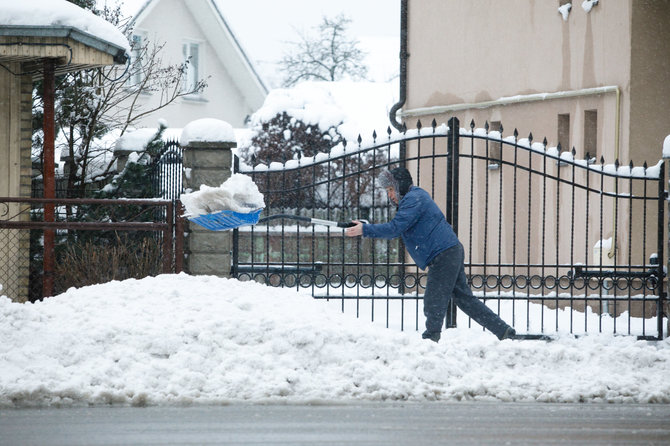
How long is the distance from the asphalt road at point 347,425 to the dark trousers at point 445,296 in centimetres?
212

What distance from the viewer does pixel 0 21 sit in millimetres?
12172

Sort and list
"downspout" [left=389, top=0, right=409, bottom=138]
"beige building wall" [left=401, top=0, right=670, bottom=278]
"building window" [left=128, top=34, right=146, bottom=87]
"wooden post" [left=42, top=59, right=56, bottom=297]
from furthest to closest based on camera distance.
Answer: "downspout" [left=389, top=0, right=409, bottom=138] < "building window" [left=128, top=34, right=146, bottom=87] < "beige building wall" [left=401, top=0, right=670, bottom=278] < "wooden post" [left=42, top=59, right=56, bottom=297]

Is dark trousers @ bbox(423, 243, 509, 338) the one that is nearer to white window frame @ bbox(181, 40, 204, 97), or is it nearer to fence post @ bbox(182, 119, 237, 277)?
fence post @ bbox(182, 119, 237, 277)

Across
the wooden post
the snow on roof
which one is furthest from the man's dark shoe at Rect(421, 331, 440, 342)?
the snow on roof

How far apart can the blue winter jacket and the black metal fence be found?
11.1 inches

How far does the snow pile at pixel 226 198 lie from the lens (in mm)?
10328

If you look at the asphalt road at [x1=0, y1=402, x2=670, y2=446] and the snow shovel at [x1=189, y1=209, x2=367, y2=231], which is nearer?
the asphalt road at [x1=0, y1=402, x2=670, y2=446]

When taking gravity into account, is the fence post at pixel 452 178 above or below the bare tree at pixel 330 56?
below

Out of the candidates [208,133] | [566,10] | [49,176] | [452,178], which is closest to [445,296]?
[452,178]

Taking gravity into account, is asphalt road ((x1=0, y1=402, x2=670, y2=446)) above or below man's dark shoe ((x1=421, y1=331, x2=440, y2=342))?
below

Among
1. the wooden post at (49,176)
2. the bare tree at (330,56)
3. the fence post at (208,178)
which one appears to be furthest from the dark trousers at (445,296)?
the bare tree at (330,56)

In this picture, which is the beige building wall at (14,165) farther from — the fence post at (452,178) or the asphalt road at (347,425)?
the asphalt road at (347,425)

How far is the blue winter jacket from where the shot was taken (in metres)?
10.4

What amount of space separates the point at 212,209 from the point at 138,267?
137 inches
